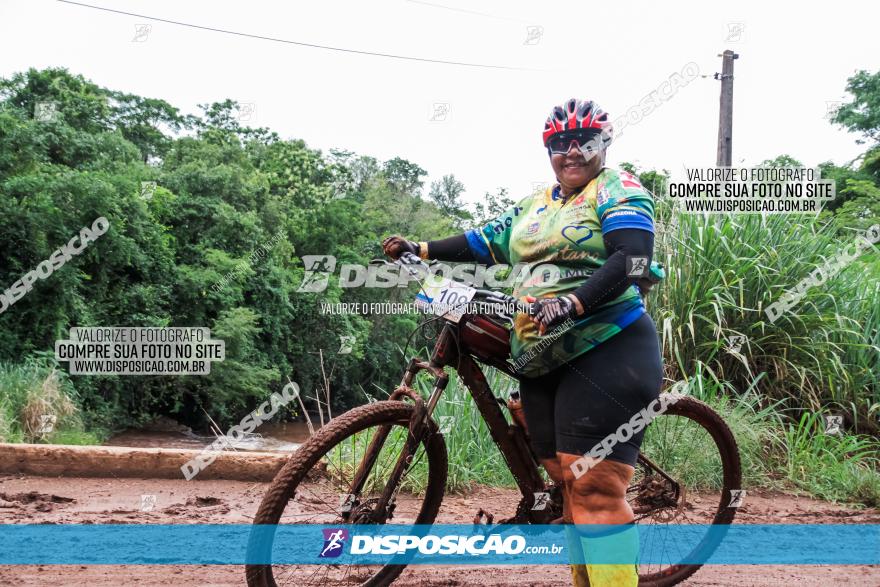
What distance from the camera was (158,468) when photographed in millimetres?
4711

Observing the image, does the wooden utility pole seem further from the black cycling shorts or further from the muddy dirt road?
the black cycling shorts

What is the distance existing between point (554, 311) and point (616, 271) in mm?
242

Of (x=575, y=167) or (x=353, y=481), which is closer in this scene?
(x=575, y=167)

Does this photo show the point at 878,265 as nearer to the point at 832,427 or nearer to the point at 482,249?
the point at 832,427

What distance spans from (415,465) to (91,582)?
1.43 metres

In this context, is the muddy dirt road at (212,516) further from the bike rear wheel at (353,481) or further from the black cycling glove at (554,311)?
the black cycling glove at (554,311)

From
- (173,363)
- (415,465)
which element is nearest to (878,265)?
(415,465)

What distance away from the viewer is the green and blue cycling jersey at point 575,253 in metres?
2.40

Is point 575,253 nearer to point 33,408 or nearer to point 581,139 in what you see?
point 581,139

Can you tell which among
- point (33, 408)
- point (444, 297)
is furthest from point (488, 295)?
point (33, 408)

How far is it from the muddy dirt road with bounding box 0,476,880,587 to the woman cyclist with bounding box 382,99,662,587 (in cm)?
88

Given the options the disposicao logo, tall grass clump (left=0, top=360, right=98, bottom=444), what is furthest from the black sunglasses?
tall grass clump (left=0, top=360, right=98, bottom=444)

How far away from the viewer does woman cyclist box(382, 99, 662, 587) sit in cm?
234

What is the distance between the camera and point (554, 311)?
228 cm
